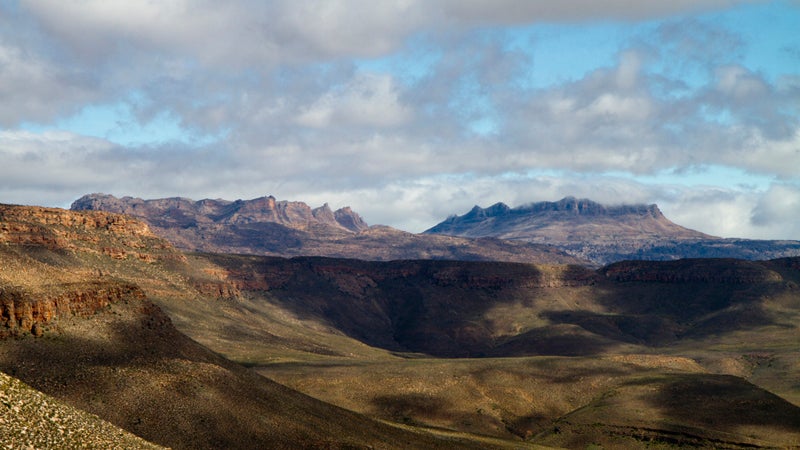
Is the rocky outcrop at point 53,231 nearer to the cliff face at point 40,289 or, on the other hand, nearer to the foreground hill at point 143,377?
the cliff face at point 40,289

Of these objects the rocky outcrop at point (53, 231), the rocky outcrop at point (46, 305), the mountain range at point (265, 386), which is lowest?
the mountain range at point (265, 386)

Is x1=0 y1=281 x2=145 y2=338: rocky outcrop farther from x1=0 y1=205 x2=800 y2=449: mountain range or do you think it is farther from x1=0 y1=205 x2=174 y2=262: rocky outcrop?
x1=0 y1=205 x2=174 y2=262: rocky outcrop

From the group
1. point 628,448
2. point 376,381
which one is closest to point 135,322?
point 376,381

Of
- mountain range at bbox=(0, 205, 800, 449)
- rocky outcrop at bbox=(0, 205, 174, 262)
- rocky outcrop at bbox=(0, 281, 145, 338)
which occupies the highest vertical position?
rocky outcrop at bbox=(0, 205, 174, 262)

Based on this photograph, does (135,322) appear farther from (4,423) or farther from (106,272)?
(106,272)

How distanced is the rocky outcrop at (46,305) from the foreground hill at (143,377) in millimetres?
87

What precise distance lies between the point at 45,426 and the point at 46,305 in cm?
2891

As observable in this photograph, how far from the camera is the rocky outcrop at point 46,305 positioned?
2899 inches

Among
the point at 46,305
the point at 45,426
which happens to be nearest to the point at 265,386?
the point at 46,305

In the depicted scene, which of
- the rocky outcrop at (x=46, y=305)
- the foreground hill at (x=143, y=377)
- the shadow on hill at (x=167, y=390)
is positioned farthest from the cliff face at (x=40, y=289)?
the shadow on hill at (x=167, y=390)

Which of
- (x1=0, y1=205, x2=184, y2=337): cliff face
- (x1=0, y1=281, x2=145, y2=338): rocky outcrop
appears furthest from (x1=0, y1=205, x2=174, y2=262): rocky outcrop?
(x1=0, y1=281, x2=145, y2=338): rocky outcrop

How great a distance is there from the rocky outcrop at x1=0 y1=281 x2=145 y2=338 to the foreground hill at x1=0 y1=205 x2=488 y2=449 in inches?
3.4

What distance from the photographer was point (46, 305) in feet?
252

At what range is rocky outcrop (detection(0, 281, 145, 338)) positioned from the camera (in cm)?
7362
